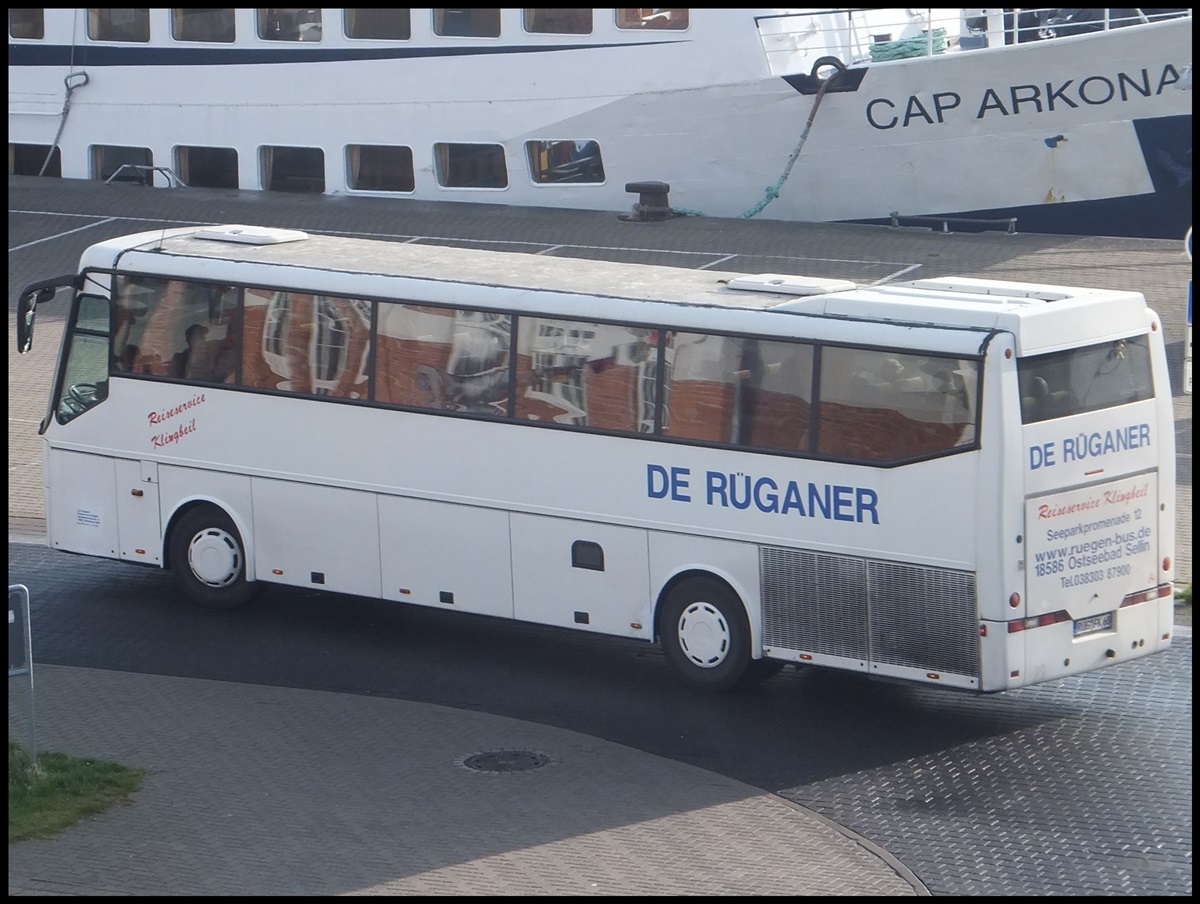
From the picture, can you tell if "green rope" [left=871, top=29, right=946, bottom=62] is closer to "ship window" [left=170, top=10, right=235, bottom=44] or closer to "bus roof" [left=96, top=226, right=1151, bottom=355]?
"ship window" [left=170, top=10, right=235, bottom=44]

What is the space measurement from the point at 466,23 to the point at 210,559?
51.0 feet

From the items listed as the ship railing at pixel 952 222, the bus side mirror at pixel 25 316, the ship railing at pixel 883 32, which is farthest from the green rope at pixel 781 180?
the bus side mirror at pixel 25 316

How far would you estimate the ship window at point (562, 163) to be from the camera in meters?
28.3

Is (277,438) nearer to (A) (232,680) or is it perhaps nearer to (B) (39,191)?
(A) (232,680)

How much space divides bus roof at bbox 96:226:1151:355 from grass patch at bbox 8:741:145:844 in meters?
4.19

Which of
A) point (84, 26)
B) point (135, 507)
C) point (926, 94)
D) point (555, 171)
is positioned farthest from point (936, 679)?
point (84, 26)

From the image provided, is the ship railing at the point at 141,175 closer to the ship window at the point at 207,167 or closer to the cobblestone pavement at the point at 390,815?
the ship window at the point at 207,167

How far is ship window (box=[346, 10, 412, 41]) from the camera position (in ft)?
93.2

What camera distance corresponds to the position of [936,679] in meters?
11.1

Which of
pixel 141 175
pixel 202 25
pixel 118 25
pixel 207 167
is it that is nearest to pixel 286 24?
pixel 202 25

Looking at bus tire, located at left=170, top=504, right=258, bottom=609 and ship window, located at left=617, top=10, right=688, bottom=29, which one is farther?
ship window, located at left=617, top=10, right=688, bottom=29

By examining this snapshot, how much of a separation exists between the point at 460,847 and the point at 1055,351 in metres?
4.55

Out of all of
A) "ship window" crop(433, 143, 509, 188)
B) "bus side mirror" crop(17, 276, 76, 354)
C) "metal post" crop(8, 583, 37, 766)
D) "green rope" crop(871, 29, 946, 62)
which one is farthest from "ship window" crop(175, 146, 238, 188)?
"metal post" crop(8, 583, 37, 766)

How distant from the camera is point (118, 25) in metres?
30.6
